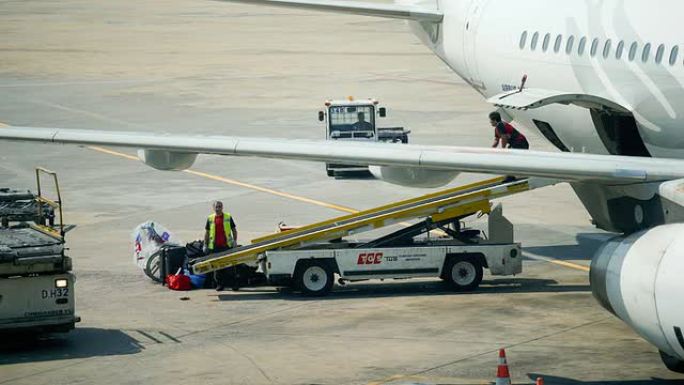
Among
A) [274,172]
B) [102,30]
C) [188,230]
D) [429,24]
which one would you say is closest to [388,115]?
[274,172]

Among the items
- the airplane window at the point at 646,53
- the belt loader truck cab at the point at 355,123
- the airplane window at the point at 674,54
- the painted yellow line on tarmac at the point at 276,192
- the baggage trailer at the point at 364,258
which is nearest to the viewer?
the airplane window at the point at 674,54

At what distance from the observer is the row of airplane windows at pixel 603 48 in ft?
83.8

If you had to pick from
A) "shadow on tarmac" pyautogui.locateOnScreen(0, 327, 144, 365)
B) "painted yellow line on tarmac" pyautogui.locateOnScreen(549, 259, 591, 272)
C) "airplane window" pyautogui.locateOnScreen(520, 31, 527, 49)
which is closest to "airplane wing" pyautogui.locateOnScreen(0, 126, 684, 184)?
"shadow on tarmac" pyautogui.locateOnScreen(0, 327, 144, 365)

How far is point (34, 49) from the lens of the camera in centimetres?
7388

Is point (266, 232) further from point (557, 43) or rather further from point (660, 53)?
point (660, 53)

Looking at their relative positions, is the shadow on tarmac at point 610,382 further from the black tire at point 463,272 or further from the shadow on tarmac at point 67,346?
the shadow on tarmac at point 67,346

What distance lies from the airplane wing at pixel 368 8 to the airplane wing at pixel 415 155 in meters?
9.87

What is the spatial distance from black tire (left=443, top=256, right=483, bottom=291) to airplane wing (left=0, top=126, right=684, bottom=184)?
12.6 feet

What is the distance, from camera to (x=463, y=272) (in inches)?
1065

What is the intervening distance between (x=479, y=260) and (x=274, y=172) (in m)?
14.9

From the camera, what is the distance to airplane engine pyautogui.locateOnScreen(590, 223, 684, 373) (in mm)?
18750

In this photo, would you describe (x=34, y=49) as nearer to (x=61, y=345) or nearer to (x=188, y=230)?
(x=188, y=230)

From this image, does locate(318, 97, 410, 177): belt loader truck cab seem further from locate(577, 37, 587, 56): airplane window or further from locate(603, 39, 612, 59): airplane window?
locate(603, 39, 612, 59): airplane window

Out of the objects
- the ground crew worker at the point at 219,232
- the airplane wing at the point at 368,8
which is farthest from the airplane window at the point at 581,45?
the ground crew worker at the point at 219,232
